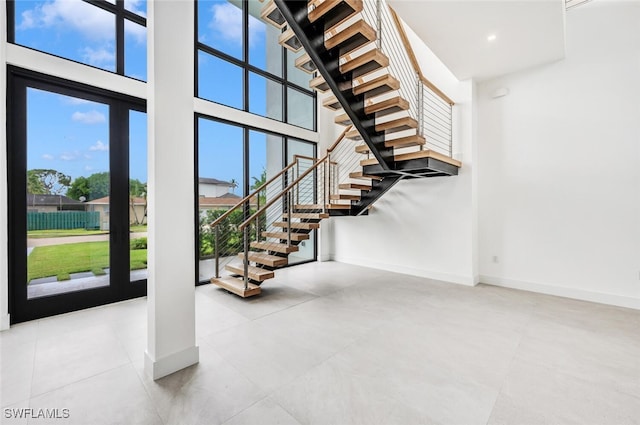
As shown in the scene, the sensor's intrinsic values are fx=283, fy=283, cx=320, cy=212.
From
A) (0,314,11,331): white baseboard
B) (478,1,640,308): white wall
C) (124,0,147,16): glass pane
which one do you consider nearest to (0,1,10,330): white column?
(0,314,11,331): white baseboard

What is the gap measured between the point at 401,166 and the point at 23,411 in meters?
4.26

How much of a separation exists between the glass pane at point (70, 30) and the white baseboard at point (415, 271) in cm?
515

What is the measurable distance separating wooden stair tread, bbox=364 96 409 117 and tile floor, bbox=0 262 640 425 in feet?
8.02

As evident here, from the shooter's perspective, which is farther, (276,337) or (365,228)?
(365,228)

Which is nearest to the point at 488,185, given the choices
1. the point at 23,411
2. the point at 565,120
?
the point at 565,120

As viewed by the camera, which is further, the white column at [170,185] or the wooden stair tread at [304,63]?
the wooden stair tread at [304,63]

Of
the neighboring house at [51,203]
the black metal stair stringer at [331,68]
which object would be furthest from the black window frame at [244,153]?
the black metal stair stringer at [331,68]

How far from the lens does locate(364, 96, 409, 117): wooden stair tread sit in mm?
3232

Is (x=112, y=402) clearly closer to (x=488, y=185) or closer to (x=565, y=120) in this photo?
(x=488, y=185)

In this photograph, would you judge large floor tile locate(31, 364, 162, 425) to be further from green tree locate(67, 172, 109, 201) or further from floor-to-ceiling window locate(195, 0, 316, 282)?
floor-to-ceiling window locate(195, 0, 316, 282)

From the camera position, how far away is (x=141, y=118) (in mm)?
3842

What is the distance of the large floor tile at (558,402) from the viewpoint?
1.69m

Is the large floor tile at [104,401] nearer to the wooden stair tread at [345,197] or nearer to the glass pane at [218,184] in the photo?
the glass pane at [218,184]

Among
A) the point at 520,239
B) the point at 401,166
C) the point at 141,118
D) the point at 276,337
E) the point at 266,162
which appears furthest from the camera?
the point at 266,162
